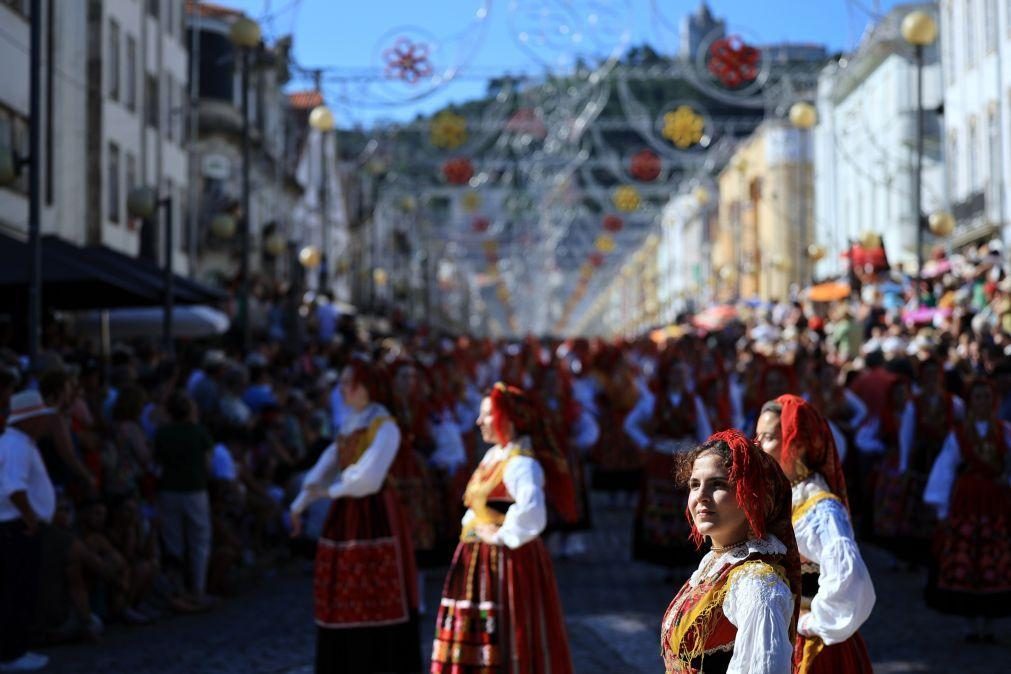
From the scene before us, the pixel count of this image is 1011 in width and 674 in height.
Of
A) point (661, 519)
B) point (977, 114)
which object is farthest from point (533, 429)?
point (977, 114)

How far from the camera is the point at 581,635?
11086 millimetres

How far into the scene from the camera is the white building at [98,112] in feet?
74.5

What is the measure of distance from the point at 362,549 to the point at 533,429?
153 cm

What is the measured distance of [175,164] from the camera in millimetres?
35000

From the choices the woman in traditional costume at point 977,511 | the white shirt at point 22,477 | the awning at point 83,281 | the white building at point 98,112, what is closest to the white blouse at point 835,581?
the woman in traditional costume at point 977,511

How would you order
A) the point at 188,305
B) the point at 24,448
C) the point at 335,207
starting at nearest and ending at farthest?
the point at 24,448
the point at 188,305
the point at 335,207

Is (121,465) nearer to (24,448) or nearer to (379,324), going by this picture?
(24,448)

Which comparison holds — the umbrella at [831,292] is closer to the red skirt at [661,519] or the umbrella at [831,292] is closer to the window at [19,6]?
the window at [19,6]

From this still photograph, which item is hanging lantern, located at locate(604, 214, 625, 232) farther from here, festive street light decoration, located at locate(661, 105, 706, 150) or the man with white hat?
the man with white hat

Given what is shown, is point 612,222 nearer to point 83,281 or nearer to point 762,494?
point 83,281

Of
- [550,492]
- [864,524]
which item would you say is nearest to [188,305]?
[864,524]

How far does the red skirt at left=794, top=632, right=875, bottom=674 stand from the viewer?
5.68m

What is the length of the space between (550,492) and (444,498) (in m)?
5.72

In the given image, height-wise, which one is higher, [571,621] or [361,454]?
[361,454]
